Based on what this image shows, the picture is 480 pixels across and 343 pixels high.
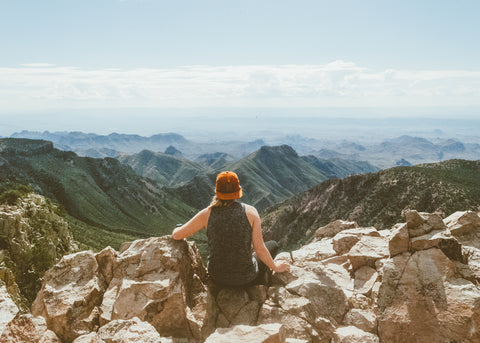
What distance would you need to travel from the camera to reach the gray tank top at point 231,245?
30.9ft

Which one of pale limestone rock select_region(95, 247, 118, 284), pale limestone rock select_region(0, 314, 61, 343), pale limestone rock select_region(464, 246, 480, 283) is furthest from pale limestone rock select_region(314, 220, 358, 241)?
pale limestone rock select_region(0, 314, 61, 343)

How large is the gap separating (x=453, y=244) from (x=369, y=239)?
5740 millimetres

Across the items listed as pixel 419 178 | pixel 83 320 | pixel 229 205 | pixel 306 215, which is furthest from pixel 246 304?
pixel 306 215

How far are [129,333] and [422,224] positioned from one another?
9.89 metres

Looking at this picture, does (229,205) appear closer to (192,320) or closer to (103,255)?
(192,320)

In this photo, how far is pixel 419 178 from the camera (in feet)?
325

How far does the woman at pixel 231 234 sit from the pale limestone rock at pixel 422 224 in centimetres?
499

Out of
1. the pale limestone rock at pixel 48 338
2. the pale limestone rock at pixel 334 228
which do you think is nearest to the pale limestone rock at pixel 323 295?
the pale limestone rock at pixel 48 338

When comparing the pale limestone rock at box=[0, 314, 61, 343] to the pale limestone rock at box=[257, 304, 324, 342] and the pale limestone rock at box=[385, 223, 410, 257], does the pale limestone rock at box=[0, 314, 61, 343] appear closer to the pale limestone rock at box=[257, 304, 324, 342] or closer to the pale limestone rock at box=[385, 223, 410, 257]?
the pale limestone rock at box=[257, 304, 324, 342]

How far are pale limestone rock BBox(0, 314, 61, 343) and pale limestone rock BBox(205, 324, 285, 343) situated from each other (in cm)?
432

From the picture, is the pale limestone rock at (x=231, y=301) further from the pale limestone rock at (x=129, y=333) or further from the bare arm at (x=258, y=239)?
the pale limestone rock at (x=129, y=333)

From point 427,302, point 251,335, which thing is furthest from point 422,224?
point 251,335

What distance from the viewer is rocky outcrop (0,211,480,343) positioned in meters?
8.27

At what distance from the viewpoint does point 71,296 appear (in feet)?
33.0
